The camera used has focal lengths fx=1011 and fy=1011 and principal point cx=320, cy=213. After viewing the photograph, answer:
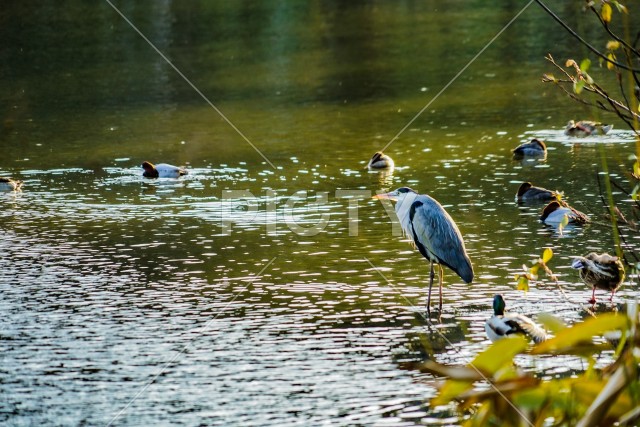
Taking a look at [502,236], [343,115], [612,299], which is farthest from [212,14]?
[612,299]

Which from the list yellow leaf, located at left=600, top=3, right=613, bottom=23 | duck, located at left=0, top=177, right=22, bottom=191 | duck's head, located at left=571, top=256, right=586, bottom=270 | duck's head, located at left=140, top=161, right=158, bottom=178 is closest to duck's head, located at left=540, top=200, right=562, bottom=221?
duck's head, located at left=571, top=256, right=586, bottom=270

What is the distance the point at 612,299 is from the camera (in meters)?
9.91

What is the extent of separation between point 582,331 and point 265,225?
12.3 metres

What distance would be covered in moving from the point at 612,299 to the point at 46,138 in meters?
15.0

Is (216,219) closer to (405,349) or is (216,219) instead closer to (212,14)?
(405,349)

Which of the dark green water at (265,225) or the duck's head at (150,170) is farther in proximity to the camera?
the duck's head at (150,170)

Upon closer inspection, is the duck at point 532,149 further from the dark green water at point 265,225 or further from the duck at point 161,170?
the duck at point 161,170

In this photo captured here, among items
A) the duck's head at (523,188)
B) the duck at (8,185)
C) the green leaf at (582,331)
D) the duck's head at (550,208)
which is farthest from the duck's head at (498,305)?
the duck at (8,185)

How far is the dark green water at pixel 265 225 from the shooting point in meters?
8.47

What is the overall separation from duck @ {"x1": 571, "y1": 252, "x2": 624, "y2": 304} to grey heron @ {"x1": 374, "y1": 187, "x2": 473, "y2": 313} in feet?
3.88

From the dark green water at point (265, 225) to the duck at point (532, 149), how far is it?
28cm

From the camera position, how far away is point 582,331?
1.80 meters

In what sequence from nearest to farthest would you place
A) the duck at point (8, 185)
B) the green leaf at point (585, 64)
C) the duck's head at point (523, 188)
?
1. the green leaf at point (585, 64)
2. the duck's head at point (523, 188)
3. the duck at point (8, 185)

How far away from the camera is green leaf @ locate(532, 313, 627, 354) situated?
5.90 ft
